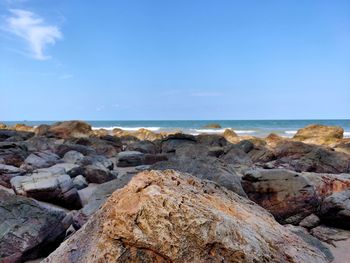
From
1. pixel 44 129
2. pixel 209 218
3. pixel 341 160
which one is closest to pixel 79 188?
pixel 209 218

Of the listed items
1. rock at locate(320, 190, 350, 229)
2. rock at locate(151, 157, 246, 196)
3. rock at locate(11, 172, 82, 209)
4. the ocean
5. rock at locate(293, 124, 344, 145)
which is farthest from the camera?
the ocean

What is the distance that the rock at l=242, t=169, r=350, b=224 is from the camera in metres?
5.07

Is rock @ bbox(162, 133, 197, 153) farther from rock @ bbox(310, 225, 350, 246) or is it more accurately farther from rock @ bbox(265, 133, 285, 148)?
rock @ bbox(310, 225, 350, 246)

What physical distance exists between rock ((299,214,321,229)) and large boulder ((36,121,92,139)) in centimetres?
1479

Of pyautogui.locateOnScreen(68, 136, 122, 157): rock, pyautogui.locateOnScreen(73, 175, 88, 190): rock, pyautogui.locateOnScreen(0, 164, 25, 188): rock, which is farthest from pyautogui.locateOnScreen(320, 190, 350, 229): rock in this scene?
pyautogui.locateOnScreen(68, 136, 122, 157): rock

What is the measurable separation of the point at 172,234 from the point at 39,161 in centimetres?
643

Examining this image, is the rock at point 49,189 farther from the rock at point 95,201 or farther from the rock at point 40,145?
the rock at point 40,145

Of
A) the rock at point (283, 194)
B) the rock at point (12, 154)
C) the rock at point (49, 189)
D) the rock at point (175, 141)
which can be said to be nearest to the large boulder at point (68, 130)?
the rock at point (175, 141)

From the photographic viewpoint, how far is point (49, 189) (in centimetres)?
534

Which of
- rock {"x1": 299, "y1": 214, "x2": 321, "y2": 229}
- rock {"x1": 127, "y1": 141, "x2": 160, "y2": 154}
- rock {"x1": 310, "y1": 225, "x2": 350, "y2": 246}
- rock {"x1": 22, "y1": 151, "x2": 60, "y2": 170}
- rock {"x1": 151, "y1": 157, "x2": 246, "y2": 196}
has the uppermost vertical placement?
rock {"x1": 151, "y1": 157, "x2": 246, "y2": 196}

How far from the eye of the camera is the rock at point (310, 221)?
5043 mm

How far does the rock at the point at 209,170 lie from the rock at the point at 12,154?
443cm

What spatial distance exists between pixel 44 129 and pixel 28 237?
17.1 meters

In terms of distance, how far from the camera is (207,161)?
209 inches
